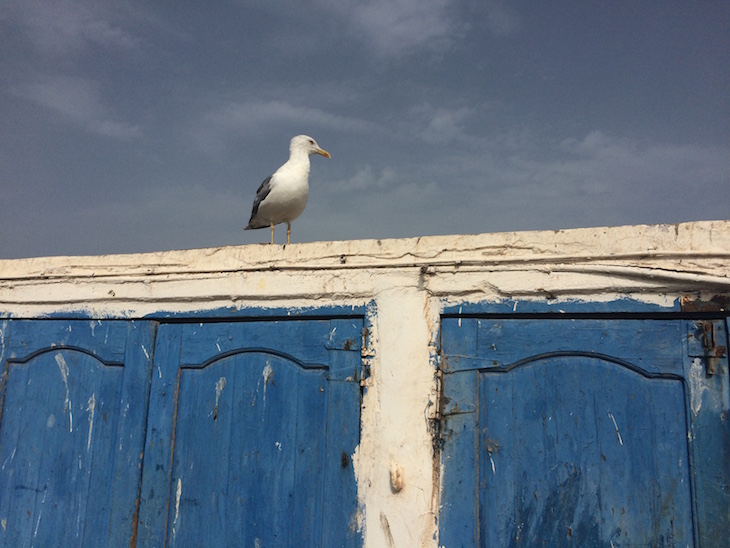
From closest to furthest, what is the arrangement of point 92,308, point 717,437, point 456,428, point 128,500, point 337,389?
1. point 717,437
2. point 456,428
3. point 337,389
4. point 128,500
5. point 92,308

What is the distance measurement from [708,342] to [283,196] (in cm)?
330

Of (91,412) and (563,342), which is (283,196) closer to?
(91,412)

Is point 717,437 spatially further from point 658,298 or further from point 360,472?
point 360,472

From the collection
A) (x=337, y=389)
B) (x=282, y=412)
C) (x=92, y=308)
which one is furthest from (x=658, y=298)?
(x=92, y=308)

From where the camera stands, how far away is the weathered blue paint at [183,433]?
2.85 meters

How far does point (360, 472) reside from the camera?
9.06 ft

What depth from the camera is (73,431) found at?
3365 mm

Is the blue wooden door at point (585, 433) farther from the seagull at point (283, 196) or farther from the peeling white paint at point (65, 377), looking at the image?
the seagull at point (283, 196)

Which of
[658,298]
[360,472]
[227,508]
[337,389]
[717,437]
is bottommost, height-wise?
[227,508]

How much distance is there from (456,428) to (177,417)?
1.56 metres

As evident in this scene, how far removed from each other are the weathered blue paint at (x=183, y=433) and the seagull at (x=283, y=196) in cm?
162

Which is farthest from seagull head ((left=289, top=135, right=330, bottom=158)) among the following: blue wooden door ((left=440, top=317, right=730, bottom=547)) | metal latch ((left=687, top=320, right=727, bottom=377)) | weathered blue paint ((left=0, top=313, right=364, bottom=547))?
metal latch ((left=687, top=320, right=727, bottom=377))

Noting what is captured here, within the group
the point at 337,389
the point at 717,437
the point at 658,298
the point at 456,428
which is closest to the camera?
the point at 717,437

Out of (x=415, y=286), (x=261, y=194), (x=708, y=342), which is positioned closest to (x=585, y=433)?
(x=708, y=342)
